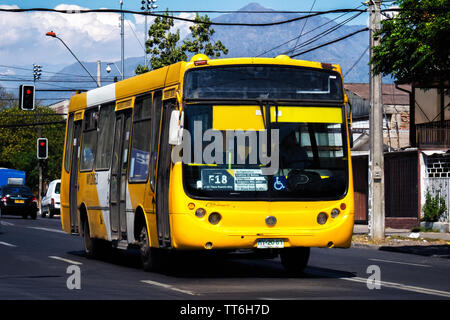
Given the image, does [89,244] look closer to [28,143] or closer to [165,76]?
[165,76]

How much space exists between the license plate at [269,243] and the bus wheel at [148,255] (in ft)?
7.09

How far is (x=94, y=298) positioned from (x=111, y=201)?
6358 mm

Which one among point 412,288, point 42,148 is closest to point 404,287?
point 412,288

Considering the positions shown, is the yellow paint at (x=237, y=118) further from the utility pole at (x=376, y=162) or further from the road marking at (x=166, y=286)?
the utility pole at (x=376, y=162)

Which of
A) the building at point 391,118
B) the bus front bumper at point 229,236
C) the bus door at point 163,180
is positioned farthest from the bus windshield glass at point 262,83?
the building at point 391,118

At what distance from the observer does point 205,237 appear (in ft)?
47.3

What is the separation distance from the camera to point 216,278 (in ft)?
49.3

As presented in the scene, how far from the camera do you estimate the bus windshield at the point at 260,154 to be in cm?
1455

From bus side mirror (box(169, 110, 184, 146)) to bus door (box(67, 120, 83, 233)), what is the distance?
665cm

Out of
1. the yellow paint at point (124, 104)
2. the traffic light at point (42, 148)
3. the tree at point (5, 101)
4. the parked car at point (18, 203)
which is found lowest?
the parked car at point (18, 203)

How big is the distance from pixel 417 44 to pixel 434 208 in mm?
14927

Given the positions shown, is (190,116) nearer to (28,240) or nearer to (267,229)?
(267,229)

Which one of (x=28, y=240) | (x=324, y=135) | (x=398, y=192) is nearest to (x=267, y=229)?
(x=324, y=135)
